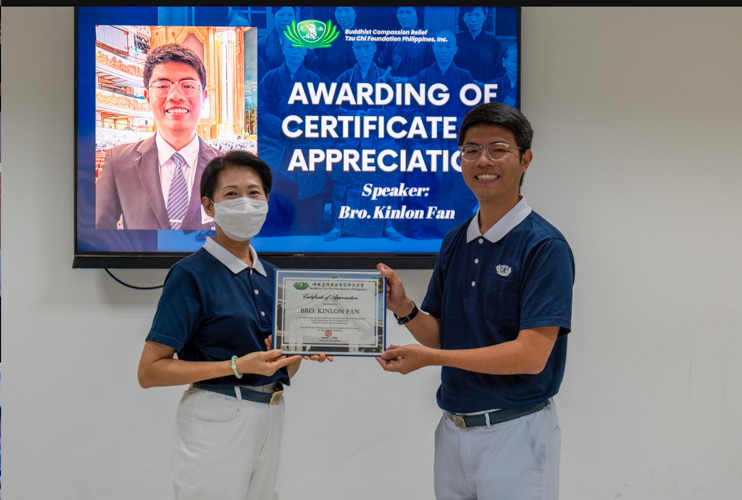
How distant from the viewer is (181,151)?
2445 millimetres

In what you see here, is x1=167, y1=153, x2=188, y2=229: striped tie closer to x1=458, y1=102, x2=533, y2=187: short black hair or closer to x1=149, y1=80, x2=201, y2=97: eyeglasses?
x1=149, y1=80, x2=201, y2=97: eyeglasses

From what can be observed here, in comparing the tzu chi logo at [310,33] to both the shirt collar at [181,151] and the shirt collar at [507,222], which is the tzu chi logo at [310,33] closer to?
the shirt collar at [181,151]

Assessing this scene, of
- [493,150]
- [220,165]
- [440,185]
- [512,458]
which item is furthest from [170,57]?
[512,458]

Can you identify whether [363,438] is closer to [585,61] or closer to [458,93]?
[458,93]

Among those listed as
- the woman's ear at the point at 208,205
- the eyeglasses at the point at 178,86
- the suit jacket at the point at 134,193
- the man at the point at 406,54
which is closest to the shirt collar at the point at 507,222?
A: the woman's ear at the point at 208,205

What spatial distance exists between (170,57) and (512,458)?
2.13 m

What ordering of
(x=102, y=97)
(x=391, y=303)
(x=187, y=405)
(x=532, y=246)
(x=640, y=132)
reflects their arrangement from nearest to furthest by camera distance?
(x=532, y=246) < (x=187, y=405) < (x=391, y=303) < (x=102, y=97) < (x=640, y=132)

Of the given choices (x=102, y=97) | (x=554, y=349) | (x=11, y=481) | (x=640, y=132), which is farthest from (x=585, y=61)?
(x=11, y=481)

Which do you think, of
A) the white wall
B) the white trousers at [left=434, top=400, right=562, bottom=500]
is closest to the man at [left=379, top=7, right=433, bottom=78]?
the white wall

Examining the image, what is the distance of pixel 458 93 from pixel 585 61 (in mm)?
642

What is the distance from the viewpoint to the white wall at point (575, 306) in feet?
8.35

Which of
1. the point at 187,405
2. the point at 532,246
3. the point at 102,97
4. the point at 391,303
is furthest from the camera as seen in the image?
the point at 102,97

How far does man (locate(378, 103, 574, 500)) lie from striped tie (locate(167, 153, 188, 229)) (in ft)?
4.32

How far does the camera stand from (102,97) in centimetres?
241
